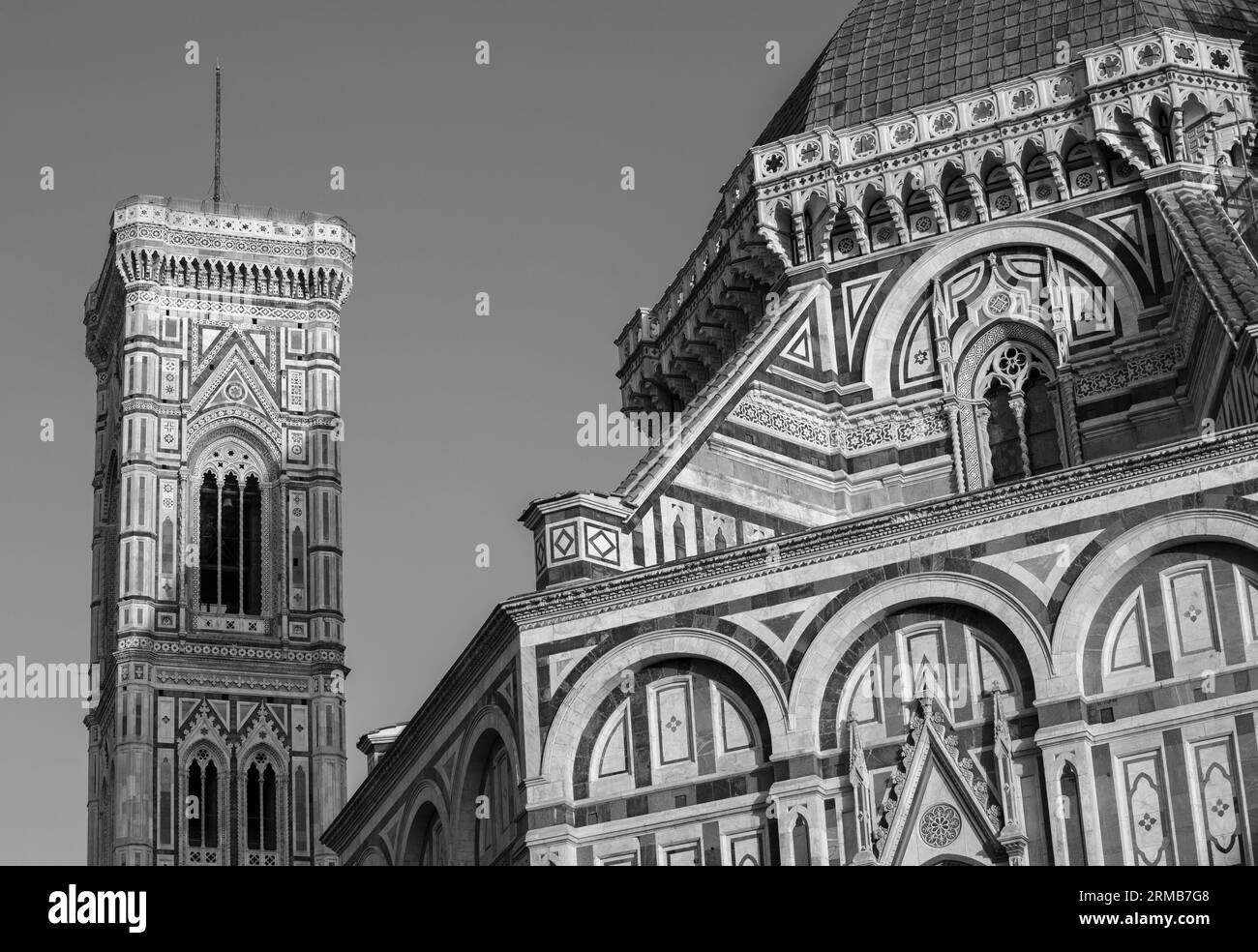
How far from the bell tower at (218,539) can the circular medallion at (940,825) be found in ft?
146

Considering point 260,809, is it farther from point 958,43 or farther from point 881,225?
point 881,225

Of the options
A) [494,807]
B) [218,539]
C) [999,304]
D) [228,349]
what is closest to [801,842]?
[494,807]

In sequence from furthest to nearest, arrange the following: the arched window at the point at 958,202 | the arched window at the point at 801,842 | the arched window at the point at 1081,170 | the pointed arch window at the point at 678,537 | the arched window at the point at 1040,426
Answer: the arched window at the point at 958,202 → the arched window at the point at 1081,170 → the arched window at the point at 1040,426 → the pointed arch window at the point at 678,537 → the arched window at the point at 801,842

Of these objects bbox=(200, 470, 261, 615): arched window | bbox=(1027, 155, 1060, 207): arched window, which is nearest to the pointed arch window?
bbox=(1027, 155, 1060, 207): arched window

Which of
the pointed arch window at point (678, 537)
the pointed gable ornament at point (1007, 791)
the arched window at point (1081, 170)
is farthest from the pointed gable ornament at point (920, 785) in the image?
the arched window at point (1081, 170)

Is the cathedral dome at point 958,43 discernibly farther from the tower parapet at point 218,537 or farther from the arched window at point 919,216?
the tower parapet at point 218,537

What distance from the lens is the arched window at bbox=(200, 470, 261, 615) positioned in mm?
75062

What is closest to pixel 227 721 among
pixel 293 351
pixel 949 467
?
pixel 293 351

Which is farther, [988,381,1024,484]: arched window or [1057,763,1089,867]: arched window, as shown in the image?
[988,381,1024,484]: arched window

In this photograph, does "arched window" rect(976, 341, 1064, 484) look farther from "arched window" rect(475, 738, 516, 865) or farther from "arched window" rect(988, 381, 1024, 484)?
"arched window" rect(475, 738, 516, 865)

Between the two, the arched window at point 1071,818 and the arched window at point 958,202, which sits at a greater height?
the arched window at point 958,202

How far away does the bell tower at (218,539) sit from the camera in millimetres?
72250

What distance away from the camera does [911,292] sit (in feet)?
112

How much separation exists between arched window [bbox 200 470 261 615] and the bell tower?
5 cm
